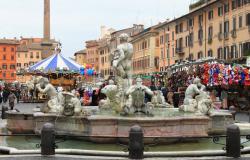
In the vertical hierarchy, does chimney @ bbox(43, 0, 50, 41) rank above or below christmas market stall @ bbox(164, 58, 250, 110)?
above

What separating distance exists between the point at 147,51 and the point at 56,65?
43080mm

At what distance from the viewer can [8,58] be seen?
134750 millimetres

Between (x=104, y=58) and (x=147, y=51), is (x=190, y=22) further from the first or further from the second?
(x=104, y=58)

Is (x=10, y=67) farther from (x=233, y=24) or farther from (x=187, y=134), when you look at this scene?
(x=187, y=134)

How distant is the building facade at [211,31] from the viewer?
47216mm

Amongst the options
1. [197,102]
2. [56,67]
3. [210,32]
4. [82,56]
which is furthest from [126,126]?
[82,56]

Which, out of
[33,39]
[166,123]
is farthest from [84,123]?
[33,39]

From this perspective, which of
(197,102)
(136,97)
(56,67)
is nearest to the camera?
(136,97)

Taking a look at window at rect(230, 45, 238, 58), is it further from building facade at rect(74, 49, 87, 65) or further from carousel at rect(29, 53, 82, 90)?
building facade at rect(74, 49, 87, 65)

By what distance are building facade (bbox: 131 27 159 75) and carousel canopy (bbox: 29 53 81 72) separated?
38.3m

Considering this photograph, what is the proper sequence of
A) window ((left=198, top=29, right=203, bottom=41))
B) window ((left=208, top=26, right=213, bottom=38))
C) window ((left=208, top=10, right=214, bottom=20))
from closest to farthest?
window ((left=208, top=10, right=214, bottom=20)) → window ((left=208, top=26, right=213, bottom=38)) → window ((left=198, top=29, right=203, bottom=41))

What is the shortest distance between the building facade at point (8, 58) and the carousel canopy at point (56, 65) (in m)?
97.8

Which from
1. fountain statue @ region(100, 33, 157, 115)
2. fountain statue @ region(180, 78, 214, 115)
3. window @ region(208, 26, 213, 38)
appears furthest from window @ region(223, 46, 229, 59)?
fountain statue @ region(180, 78, 214, 115)

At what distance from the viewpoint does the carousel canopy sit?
117 feet
